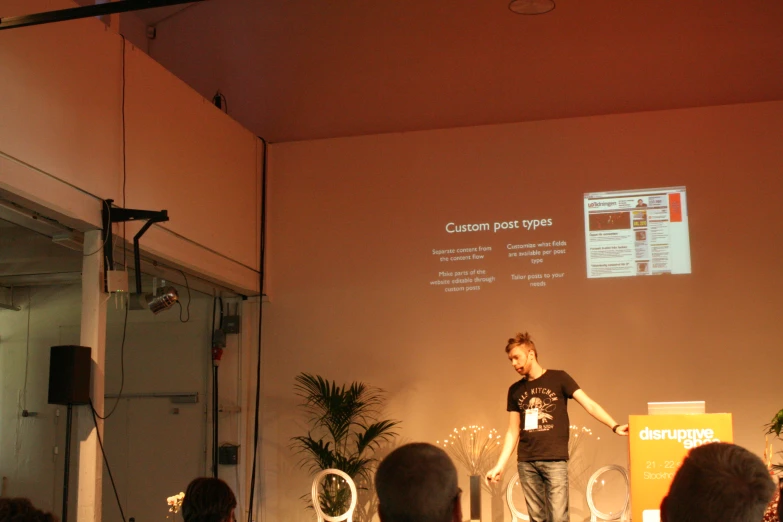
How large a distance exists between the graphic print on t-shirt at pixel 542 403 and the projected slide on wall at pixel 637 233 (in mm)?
1821

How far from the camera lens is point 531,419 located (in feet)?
17.7

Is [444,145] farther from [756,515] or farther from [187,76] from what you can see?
[756,515]

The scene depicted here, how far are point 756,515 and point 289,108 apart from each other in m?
6.95

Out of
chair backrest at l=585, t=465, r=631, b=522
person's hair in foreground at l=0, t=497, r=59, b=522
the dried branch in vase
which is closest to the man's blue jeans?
chair backrest at l=585, t=465, r=631, b=522

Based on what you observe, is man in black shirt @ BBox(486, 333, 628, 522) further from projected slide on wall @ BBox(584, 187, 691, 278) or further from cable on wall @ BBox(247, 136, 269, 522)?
cable on wall @ BBox(247, 136, 269, 522)

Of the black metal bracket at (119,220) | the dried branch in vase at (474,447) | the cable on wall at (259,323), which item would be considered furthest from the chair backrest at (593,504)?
the black metal bracket at (119,220)

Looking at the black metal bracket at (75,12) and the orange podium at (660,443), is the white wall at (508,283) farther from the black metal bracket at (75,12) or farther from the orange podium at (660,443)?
the black metal bracket at (75,12)

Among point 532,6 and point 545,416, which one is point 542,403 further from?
point 532,6

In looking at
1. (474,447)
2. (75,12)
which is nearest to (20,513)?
(75,12)

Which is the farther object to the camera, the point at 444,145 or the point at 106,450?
the point at 106,450

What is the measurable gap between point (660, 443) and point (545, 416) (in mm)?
815

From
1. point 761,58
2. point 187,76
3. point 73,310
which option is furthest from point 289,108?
point 761,58

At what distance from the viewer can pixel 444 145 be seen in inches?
293

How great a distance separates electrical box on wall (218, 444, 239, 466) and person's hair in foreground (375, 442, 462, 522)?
6083 mm
